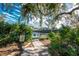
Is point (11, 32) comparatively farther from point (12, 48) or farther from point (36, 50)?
point (36, 50)

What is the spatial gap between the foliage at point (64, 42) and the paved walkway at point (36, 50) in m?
0.06

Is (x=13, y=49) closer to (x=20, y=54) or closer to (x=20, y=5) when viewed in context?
(x=20, y=54)

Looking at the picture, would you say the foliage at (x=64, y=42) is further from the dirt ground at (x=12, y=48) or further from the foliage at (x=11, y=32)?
the foliage at (x=11, y=32)

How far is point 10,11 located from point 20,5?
0.35ft

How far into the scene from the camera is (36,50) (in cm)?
148

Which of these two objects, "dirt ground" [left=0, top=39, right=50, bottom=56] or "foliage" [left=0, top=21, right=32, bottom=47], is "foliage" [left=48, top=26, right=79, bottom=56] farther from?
"foliage" [left=0, top=21, right=32, bottom=47]

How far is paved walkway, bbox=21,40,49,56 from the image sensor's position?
148 centimetres

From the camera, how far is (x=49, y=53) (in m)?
1.48

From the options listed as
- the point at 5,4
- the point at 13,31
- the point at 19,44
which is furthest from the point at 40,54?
the point at 5,4

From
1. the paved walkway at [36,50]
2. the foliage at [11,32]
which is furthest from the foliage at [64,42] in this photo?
the foliage at [11,32]

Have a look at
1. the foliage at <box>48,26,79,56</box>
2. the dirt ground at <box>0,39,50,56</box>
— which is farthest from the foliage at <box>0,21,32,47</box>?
the foliage at <box>48,26,79,56</box>

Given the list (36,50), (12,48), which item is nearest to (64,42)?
(36,50)

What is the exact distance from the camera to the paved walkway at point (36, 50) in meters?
1.48

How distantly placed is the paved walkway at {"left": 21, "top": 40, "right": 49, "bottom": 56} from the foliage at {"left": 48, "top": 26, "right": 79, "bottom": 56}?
56 millimetres
